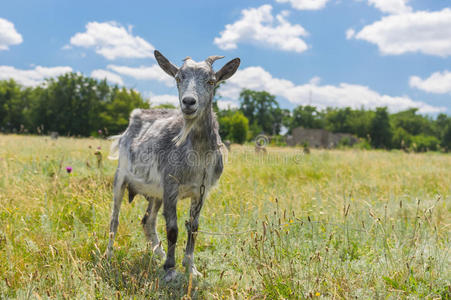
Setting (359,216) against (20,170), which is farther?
(20,170)

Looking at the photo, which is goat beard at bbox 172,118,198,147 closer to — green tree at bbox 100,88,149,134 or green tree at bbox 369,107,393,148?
green tree at bbox 100,88,149,134

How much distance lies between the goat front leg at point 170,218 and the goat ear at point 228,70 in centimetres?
142

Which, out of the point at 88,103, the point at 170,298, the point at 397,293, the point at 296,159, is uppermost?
the point at 88,103

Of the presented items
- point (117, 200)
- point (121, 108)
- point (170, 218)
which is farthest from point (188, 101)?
point (121, 108)

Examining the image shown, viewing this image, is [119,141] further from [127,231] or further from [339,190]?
[339,190]

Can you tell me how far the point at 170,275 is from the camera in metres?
3.62

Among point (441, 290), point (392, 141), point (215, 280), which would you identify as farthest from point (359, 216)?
point (392, 141)

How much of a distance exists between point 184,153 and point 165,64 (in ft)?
3.65

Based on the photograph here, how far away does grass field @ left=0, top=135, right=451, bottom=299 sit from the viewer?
9.89 feet

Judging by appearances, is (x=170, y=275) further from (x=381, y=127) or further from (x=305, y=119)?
(x=305, y=119)

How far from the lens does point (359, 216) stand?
5051mm

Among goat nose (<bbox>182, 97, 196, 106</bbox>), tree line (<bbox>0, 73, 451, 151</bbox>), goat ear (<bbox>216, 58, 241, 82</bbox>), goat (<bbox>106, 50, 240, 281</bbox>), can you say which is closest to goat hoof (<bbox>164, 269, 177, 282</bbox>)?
goat (<bbox>106, 50, 240, 281</bbox>)

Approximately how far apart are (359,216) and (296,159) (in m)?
1.53

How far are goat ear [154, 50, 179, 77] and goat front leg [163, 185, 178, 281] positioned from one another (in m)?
1.40
